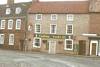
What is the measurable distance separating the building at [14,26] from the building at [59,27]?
2.09 meters

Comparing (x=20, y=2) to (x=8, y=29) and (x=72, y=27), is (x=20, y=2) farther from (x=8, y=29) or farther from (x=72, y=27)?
(x=72, y=27)

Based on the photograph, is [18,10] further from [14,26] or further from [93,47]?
[93,47]

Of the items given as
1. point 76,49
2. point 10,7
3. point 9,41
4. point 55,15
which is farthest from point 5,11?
point 76,49

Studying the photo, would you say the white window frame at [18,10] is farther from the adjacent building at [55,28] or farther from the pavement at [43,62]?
the pavement at [43,62]

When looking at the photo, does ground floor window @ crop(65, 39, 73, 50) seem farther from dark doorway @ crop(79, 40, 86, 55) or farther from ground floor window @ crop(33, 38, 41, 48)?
ground floor window @ crop(33, 38, 41, 48)

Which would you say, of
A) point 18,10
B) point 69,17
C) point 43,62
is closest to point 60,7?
point 69,17

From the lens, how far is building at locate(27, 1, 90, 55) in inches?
2571

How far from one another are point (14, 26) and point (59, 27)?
11444 mm

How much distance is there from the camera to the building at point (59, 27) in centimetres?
6531

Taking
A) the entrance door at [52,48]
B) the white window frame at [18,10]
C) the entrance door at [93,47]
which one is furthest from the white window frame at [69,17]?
the white window frame at [18,10]

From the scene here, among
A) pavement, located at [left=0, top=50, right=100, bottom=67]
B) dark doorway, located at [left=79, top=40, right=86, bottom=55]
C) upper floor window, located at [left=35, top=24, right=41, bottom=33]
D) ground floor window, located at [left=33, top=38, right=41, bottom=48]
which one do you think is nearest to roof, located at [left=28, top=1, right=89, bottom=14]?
upper floor window, located at [left=35, top=24, right=41, bottom=33]

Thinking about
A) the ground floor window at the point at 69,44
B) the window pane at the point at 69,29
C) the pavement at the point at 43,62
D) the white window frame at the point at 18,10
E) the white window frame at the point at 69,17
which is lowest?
the pavement at the point at 43,62

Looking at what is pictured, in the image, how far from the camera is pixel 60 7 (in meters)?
69.0

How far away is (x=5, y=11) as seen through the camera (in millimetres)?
78812
